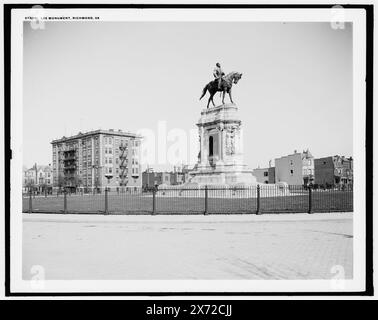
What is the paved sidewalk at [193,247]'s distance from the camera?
23.2 ft

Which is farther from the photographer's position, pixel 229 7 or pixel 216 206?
pixel 216 206

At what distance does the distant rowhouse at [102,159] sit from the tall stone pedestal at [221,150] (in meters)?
38.3

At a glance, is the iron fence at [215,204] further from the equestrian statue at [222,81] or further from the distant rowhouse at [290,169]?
the distant rowhouse at [290,169]

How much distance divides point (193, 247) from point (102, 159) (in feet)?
213

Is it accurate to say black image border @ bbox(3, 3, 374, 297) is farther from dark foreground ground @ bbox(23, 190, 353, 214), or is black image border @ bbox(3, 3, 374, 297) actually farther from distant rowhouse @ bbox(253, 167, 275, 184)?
distant rowhouse @ bbox(253, 167, 275, 184)

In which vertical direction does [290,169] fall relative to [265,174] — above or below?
above

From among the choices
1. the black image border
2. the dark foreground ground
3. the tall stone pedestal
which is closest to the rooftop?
the tall stone pedestal

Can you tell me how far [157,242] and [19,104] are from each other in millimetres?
4624

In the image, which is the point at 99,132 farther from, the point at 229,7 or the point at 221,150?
the point at 229,7

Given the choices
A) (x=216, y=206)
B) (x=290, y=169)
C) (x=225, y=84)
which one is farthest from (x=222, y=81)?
(x=290, y=169)

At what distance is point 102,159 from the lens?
235 ft

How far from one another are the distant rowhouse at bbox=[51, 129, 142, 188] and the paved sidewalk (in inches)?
2259

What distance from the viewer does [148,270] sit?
7.12 m
